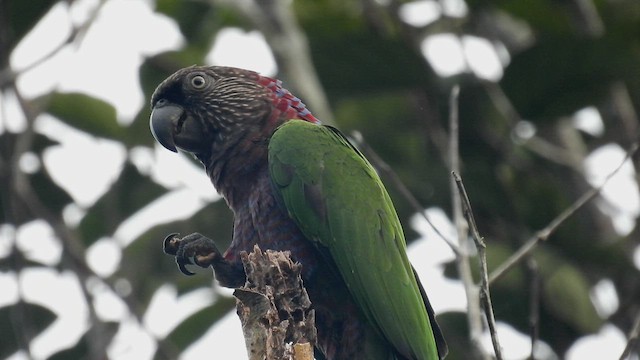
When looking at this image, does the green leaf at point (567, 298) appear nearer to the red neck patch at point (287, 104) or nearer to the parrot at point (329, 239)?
the parrot at point (329, 239)

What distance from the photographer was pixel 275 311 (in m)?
4.23

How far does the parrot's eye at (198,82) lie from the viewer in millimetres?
6375

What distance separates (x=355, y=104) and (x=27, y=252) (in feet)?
8.71

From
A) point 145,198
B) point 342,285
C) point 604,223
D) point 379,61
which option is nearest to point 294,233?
point 342,285

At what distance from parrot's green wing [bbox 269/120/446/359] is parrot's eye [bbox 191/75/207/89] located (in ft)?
3.00

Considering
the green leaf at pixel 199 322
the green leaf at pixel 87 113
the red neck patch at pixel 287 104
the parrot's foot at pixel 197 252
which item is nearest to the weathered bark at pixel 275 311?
the parrot's foot at pixel 197 252

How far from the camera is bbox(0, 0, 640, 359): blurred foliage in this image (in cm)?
689

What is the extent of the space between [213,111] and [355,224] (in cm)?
133

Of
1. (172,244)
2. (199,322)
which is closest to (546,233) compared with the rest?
(172,244)

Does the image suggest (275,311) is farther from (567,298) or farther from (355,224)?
(567,298)

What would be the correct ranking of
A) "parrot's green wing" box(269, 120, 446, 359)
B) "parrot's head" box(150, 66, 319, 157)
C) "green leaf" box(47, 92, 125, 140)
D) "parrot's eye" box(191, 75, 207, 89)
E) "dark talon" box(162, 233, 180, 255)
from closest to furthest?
"parrot's green wing" box(269, 120, 446, 359), "dark talon" box(162, 233, 180, 255), "parrot's head" box(150, 66, 319, 157), "parrot's eye" box(191, 75, 207, 89), "green leaf" box(47, 92, 125, 140)

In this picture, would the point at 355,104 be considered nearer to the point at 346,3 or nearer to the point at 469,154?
the point at 469,154

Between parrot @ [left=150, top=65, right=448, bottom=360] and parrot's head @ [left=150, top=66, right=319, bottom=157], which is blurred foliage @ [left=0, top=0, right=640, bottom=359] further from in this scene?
parrot @ [left=150, top=65, right=448, bottom=360]

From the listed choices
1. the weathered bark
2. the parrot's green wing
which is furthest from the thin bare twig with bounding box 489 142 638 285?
the weathered bark
